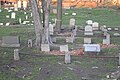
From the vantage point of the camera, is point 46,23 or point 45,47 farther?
point 46,23

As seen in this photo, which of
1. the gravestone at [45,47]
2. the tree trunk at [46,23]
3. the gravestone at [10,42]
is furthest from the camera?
the gravestone at [10,42]

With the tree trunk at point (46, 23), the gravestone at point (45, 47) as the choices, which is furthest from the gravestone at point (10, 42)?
the gravestone at point (45, 47)

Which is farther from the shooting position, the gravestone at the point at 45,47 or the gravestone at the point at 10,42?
the gravestone at the point at 10,42

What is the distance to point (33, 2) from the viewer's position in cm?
1584

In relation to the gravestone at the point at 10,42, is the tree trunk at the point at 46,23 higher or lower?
higher

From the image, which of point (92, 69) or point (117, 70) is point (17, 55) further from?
point (117, 70)

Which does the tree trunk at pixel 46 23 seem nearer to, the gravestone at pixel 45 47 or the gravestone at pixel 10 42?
the gravestone at pixel 45 47

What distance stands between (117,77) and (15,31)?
11.8m

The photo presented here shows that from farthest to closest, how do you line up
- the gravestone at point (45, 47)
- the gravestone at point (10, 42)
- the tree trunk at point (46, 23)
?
the gravestone at point (10, 42)
the tree trunk at point (46, 23)
the gravestone at point (45, 47)

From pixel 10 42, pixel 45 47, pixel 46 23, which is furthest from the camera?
pixel 10 42

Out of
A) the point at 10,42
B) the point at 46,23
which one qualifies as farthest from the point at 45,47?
the point at 10,42

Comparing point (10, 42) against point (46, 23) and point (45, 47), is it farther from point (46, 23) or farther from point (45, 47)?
point (45, 47)

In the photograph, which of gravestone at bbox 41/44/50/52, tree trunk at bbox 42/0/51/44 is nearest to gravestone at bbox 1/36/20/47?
tree trunk at bbox 42/0/51/44

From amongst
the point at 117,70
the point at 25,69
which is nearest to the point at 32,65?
the point at 25,69
